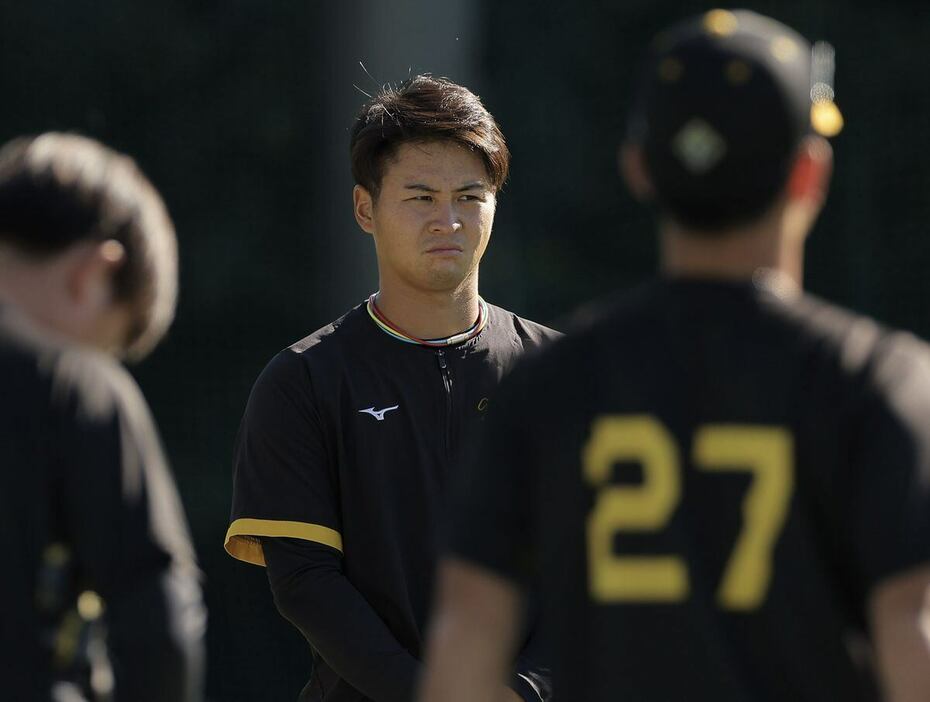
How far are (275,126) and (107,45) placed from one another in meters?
1.26

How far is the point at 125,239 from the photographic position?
2498 millimetres

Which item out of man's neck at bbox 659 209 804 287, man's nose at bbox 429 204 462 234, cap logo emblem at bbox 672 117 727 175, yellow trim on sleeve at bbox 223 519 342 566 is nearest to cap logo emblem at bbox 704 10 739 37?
cap logo emblem at bbox 672 117 727 175

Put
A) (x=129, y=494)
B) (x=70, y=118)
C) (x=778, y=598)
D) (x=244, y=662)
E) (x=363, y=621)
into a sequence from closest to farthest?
(x=778, y=598) < (x=129, y=494) < (x=363, y=621) < (x=244, y=662) < (x=70, y=118)

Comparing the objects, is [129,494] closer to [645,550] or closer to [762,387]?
[645,550]

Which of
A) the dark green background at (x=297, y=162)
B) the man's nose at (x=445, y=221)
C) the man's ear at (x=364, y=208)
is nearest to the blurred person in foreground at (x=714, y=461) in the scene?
the man's nose at (x=445, y=221)

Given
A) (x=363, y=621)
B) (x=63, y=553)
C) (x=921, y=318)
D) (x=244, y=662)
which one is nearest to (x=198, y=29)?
(x=244, y=662)

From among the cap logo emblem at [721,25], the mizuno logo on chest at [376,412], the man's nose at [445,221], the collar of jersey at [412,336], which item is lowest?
the mizuno logo on chest at [376,412]

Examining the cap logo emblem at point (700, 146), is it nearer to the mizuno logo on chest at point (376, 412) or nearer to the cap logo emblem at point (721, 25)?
the cap logo emblem at point (721, 25)

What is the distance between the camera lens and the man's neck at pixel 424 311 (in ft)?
12.2

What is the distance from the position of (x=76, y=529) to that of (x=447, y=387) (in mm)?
1406

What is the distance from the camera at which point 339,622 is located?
11.2 feet

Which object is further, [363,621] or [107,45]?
[107,45]

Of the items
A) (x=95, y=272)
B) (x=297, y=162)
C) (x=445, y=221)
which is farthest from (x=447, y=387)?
(x=297, y=162)

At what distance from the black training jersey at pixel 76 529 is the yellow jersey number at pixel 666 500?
0.64 metres
